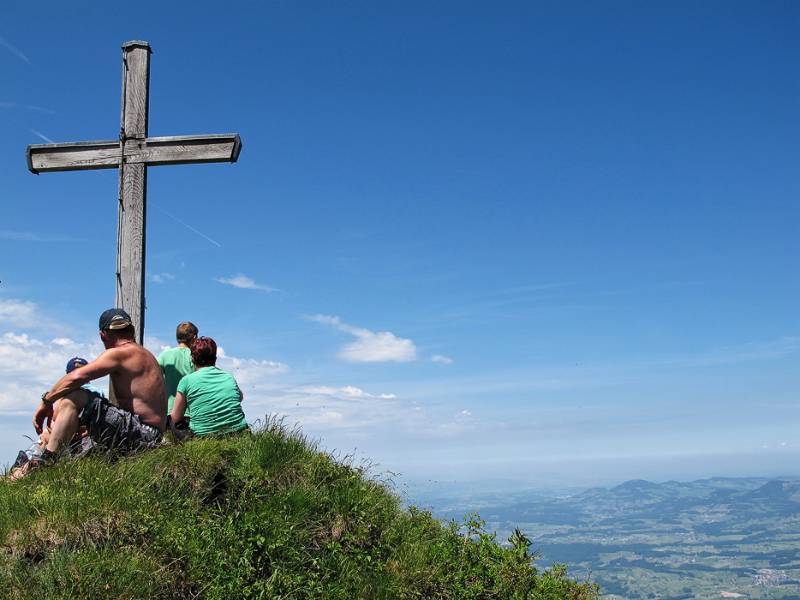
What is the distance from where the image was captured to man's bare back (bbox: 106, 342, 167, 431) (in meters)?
7.54

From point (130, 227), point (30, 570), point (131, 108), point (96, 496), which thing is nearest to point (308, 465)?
point (96, 496)

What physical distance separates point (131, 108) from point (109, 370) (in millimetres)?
4834

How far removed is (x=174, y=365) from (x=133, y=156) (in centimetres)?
337

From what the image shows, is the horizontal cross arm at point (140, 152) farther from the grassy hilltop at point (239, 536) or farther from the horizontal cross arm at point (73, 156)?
the grassy hilltop at point (239, 536)

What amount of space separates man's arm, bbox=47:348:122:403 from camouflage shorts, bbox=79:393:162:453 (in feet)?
0.90

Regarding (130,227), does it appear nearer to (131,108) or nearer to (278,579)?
(131,108)

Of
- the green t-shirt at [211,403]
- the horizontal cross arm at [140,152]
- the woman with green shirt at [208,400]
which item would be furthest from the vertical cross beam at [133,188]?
the green t-shirt at [211,403]

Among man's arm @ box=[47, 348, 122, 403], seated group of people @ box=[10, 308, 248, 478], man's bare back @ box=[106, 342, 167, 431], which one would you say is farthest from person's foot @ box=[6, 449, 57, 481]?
man's bare back @ box=[106, 342, 167, 431]

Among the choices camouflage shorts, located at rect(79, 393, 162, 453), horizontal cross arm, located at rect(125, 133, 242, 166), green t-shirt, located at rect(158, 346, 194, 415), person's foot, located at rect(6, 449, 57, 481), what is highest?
horizontal cross arm, located at rect(125, 133, 242, 166)

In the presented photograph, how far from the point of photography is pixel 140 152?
9930 mm

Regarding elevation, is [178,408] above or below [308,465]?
above

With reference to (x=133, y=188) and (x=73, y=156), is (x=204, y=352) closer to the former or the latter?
(x=133, y=188)

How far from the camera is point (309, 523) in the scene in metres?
6.66

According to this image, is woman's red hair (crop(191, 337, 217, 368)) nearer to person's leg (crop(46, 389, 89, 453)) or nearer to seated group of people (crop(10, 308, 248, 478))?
seated group of people (crop(10, 308, 248, 478))
